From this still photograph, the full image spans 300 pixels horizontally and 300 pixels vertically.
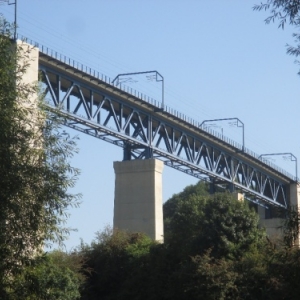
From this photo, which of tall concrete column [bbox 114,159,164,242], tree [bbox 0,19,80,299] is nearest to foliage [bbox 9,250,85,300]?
tree [bbox 0,19,80,299]

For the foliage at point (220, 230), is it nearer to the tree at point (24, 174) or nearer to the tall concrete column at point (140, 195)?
the tall concrete column at point (140, 195)

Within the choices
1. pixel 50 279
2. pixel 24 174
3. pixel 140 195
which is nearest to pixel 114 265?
pixel 140 195

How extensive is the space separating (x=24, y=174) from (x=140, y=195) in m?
47.3

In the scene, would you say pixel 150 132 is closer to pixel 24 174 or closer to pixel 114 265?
pixel 114 265

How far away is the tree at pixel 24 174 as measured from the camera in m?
26.0

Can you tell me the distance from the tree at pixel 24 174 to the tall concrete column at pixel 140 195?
44.9 metres

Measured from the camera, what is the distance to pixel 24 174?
26203mm

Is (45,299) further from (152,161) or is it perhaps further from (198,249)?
(152,161)

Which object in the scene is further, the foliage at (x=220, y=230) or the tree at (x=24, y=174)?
the foliage at (x=220, y=230)

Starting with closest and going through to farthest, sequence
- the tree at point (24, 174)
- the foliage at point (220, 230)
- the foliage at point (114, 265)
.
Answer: the tree at point (24, 174), the foliage at point (220, 230), the foliage at point (114, 265)

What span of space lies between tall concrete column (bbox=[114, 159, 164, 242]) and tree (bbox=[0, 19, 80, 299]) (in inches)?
1769

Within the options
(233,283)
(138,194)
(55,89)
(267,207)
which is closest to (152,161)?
(138,194)

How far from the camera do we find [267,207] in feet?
357

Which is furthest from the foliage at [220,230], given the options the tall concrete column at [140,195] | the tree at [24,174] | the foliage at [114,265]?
the tree at [24,174]
